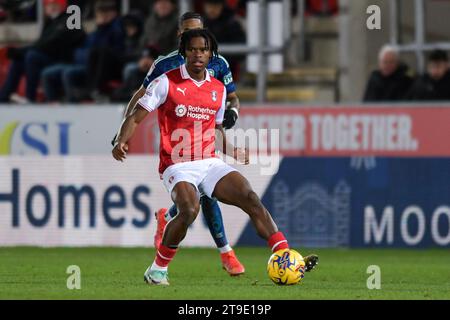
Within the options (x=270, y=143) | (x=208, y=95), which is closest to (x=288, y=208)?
(x=270, y=143)

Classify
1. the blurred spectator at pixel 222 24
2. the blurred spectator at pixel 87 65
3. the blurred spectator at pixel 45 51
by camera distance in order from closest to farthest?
1. the blurred spectator at pixel 222 24
2. the blurred spectator at pixel 87 65
3. the blurred spectator at pixel 45 51

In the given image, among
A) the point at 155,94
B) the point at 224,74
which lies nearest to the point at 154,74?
the point at 224,74

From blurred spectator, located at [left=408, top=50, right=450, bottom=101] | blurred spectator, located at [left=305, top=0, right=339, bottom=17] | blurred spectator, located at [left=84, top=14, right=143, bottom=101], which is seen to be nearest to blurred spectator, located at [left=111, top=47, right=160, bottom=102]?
blurred spectator, located at [left=84, top=14, right=143, bottom=101]

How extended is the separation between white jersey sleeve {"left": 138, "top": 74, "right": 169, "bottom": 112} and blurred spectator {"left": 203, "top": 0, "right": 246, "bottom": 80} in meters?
6.92

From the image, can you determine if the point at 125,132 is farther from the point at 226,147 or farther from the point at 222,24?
the point at 222,24

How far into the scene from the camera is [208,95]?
1135 cm

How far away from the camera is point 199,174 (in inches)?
441

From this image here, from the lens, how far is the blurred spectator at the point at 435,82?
17.0 m

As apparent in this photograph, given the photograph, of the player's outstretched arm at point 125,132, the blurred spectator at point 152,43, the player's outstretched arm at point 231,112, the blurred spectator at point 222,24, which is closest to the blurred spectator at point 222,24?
the blurred spectator at point 222,24

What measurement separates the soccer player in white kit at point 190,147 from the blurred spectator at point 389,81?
20.0ft

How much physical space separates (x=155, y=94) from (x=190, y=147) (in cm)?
54

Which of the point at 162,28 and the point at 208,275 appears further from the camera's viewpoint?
the point at 162,28

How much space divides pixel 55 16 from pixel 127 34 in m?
1.02

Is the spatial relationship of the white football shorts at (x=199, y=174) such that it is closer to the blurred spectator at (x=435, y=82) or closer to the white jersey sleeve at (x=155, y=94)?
the white jersey sleeve at (x=155, y=94)
